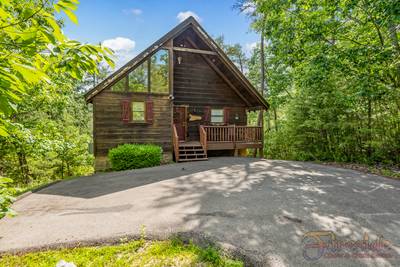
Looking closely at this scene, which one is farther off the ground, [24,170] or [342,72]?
[342,72]

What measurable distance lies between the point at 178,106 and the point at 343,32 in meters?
8.38

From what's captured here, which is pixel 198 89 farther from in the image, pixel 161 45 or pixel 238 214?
pixel 238 214

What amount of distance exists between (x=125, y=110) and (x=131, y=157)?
2308mm

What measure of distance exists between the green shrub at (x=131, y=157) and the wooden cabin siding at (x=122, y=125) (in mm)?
703

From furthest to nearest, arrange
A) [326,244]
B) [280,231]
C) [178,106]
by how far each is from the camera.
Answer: [178,106] < [280,231] < [326,244]

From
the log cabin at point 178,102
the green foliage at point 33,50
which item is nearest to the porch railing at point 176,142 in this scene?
the log cabin at point 178,102

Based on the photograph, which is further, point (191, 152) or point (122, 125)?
point (191, 152)

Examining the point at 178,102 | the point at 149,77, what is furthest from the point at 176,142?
the point at 149,77

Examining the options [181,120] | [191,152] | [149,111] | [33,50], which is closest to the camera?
[33,50]

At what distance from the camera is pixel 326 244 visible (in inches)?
115

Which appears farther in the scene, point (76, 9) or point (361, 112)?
point (361, 112)

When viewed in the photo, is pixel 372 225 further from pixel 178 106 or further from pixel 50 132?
pixel 50 132

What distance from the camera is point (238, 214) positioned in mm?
3822

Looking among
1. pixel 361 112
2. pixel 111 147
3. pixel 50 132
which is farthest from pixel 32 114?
pixel 361 112
